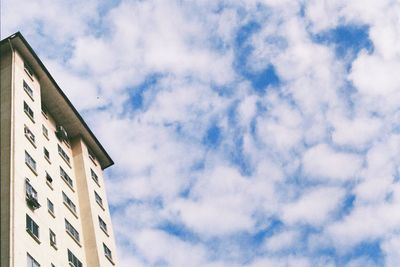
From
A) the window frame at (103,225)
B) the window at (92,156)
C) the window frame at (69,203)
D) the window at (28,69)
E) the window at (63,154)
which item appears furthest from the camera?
the window at (92,156)

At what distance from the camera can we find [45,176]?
34.5 meters

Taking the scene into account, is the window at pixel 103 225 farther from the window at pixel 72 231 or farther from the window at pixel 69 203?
the window at pixel 72 231

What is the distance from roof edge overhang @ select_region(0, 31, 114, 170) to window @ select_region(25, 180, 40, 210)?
11.5m

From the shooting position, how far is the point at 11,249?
26.5 metres

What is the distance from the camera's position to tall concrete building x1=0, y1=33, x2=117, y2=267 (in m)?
29.0

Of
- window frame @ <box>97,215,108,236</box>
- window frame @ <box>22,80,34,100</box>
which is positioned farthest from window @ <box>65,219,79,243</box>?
window frame @ <box>22,80,34,100</box>

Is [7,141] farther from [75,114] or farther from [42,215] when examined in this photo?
[75,114]

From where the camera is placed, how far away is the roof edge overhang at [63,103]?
127ft

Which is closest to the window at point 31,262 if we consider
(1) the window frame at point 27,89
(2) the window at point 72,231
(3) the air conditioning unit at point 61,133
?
(2) the window at point 72,231

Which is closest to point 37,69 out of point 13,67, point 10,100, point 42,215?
point 13,67

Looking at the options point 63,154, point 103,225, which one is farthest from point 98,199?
point 63,154

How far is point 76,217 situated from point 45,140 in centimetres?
526

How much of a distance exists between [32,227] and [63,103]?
14.8 meters

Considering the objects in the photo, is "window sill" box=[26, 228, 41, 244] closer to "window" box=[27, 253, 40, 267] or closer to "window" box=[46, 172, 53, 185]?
"window" box=[27, 253, 40, 267]
